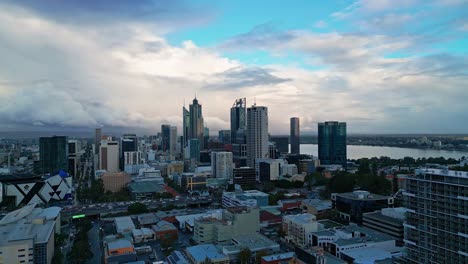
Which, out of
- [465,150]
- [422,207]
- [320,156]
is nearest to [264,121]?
[320,156]

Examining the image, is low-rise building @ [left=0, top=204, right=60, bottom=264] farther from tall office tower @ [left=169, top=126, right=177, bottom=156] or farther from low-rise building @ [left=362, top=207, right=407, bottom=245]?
tall office tower @ [left=169, top=126, right=177, bottom=156]

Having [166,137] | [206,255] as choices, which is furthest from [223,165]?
[166,137]

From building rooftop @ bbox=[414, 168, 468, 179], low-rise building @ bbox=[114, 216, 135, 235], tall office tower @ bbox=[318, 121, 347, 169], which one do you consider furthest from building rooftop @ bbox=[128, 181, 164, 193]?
tall office tower @ bbox=[318, 121, 347, 169]

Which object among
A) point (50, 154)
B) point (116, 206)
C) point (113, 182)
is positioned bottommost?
point (116, 206)

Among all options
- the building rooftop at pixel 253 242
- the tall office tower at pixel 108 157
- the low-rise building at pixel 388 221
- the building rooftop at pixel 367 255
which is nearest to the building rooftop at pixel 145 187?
the tall office tower at pixel 108 157

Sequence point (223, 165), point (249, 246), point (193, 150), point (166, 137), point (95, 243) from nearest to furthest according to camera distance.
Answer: point (249, 246) → point (95, 243) → point (223, 165) → point (193, 150) → point (166, 137)

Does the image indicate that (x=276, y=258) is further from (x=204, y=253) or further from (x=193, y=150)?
(x=193, y=150)
